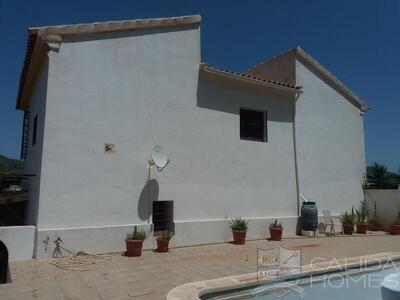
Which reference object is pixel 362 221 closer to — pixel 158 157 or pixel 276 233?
pixel 276 233

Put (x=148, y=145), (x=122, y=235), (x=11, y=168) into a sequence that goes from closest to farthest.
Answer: (x=122, y=235), (x=148, y=145), (x=11, y=168)

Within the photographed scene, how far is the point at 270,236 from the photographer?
44.6 feet

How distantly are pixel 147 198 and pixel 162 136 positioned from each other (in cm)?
213

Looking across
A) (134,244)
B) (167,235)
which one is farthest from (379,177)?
(134,244)

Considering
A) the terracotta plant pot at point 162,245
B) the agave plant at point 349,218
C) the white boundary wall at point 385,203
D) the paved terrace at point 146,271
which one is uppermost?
the white boundary wall at point 385,203

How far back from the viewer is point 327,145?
16344 millimetres

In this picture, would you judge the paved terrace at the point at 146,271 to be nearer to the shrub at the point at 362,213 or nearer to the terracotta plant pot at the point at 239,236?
the terracotta plant pot at the point at 239,236

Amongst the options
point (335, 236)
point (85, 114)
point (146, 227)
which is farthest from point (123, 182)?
point (335, 236)

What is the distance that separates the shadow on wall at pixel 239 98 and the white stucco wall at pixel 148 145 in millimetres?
42

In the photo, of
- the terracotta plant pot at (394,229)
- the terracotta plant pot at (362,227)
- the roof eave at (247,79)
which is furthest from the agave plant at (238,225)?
the terracotta plant pot at (394,229)

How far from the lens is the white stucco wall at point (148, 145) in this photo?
995 centimetres

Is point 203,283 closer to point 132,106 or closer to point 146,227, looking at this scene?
point 146,227

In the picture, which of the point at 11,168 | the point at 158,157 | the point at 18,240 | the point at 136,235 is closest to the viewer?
the point at 18,240

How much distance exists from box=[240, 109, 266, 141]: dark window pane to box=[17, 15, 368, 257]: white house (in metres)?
0.05
